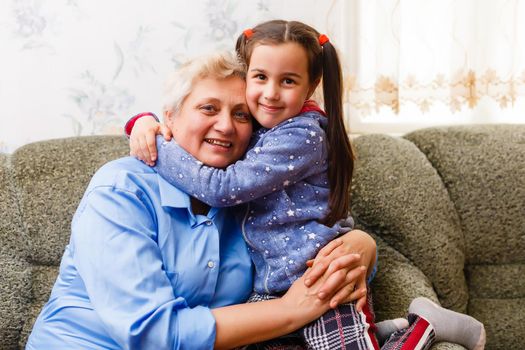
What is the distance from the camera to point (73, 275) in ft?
4.58

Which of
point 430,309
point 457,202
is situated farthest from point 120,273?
point 457,202

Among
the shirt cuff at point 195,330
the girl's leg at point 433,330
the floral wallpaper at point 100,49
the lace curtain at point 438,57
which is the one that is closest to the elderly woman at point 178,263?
the shirt cuff at point 195,330

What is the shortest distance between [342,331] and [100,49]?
49.1 inches

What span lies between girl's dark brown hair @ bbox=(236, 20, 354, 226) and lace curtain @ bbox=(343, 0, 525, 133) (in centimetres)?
65

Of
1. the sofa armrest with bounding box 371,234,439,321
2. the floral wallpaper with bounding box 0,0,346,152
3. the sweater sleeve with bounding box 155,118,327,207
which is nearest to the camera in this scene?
the sweater sleeve with bounding box 155,118,327,207

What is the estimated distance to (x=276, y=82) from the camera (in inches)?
55.4

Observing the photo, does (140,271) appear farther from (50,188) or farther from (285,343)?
(50,188)

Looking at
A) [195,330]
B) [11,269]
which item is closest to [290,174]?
[195,330]

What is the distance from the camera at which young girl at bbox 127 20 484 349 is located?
136 cm

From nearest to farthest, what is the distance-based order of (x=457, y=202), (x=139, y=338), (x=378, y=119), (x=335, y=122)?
1. (x=139, y=338)
2. (x=335, y=122)
3. (x=457, y=202)
4. (x=378, y=119)

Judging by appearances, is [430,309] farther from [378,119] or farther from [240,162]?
[378,119]

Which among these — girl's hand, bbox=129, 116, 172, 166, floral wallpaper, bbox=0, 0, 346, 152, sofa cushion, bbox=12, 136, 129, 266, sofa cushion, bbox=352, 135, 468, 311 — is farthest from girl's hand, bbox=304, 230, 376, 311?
floral wallpaper, bbox=0, 0, 346, 152

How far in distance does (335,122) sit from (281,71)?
0.64ft

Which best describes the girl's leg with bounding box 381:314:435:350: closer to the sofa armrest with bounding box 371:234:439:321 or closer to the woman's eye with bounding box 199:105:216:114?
the sofa armrest with bounding box 371:234:439:321
